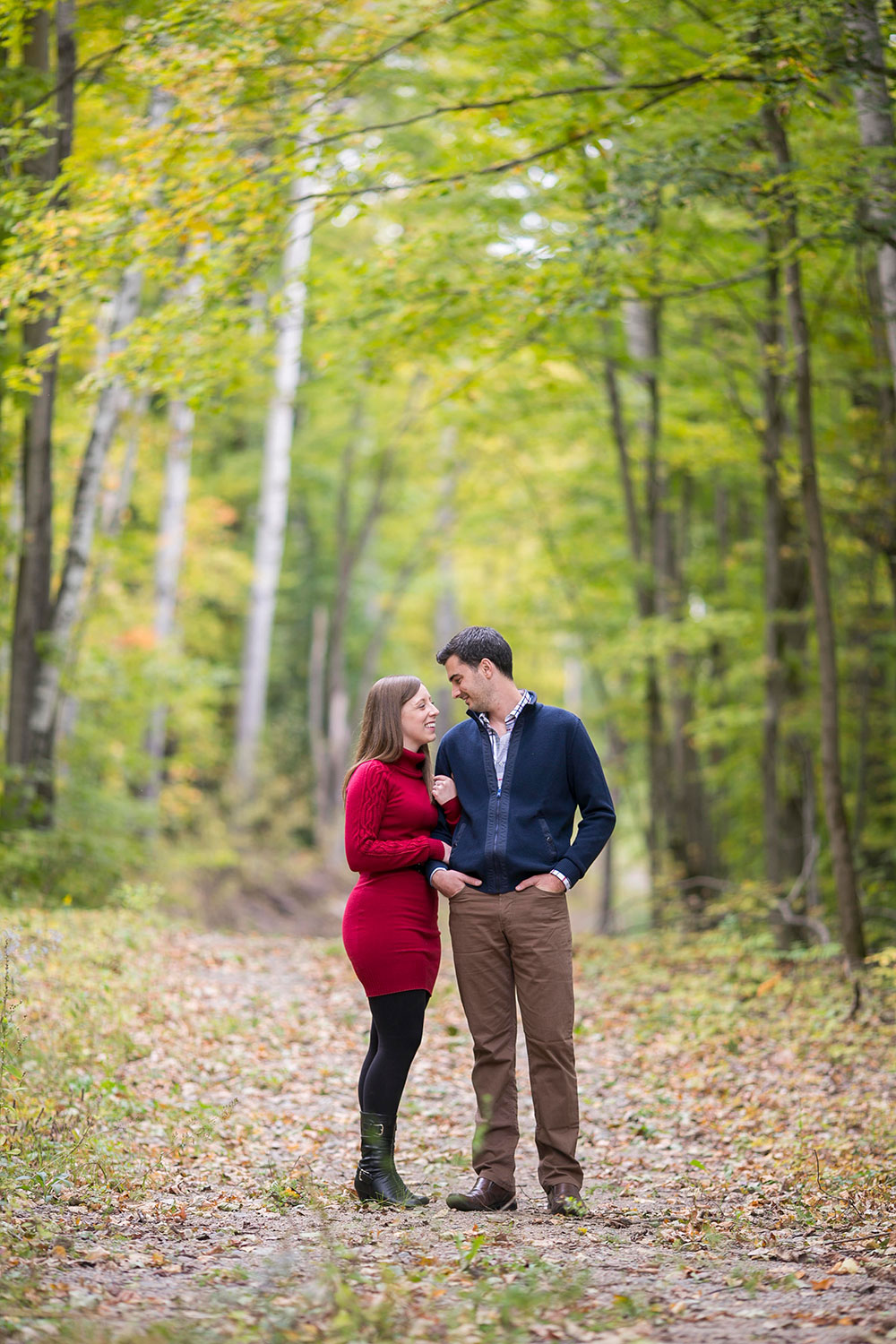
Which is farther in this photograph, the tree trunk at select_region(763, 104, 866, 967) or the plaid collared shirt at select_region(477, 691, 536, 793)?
the tree trunk at select_region(763, 104, 866, 967)

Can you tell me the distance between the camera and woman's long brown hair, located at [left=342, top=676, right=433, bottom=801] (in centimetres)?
472

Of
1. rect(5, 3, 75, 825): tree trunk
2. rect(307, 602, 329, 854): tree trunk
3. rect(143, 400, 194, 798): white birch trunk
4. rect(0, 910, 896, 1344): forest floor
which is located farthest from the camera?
rect(307, 602, 329, 854): tree trunk

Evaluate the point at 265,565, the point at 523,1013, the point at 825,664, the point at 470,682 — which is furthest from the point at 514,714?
the point at 265,565

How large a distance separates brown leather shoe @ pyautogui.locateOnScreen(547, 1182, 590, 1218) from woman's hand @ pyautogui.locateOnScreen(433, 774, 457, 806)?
1566 millimetres

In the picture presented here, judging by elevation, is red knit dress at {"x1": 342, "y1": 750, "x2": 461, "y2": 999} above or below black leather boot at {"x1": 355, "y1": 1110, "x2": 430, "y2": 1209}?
above

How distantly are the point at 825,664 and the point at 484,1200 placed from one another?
16.6ft

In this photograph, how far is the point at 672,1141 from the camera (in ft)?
20.0

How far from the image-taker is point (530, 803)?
475 cm

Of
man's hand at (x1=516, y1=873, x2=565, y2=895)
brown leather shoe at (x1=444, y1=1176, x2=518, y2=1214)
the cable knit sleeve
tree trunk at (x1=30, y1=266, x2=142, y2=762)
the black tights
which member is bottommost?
brown leather shoe at (x1=444, y1=1176, x2=518, y2=1214)

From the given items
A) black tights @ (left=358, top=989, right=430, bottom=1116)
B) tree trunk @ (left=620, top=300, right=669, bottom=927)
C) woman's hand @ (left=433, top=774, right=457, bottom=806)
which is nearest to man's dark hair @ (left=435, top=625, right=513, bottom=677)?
woman's hand @ (left=433, top=774, right=457, bottom=806)

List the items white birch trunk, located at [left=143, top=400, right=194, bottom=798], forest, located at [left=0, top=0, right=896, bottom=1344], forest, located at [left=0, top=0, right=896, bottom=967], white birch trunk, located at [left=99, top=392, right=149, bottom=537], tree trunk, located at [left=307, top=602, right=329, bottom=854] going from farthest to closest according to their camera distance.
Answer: tree trunk, located at [left=307, top=602, right=329, bottom=854], white birch trunk, located at [left=143, top=400, right=194, bottom=798], white birch trunk, located at [left=99, top=392, right=149, bottom=537], forest, located at [left=0, top=0, right=896, bottom=967], forest, located at [left=0, top=0, right=896, bottom=1344]

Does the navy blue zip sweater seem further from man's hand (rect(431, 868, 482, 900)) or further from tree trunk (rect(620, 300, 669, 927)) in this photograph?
tree trunk (rect(620, 300, 669, 927))

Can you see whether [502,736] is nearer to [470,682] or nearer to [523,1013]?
[470,682]

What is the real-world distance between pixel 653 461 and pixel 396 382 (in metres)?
10.6
